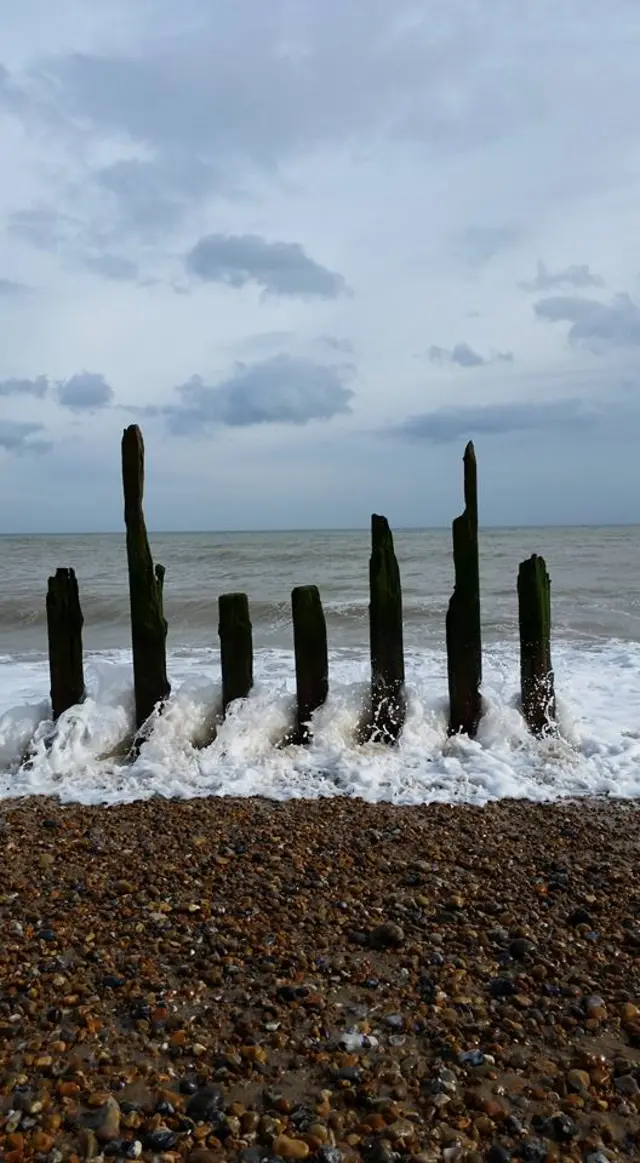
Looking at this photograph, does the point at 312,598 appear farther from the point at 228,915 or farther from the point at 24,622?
the point at 24,622

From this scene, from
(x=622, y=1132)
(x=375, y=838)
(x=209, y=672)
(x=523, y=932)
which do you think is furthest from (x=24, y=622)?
(x=622, y=1132)

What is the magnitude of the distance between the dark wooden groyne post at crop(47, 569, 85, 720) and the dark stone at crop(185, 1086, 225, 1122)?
4490 millimetres

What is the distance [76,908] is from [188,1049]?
130 cm

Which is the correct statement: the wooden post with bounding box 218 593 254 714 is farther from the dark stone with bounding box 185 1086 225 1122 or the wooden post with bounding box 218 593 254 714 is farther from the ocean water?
the dark stone with bounding box 185 1086 225 1122

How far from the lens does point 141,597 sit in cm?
654

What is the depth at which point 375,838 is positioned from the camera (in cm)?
484

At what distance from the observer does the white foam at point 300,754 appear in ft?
19.6

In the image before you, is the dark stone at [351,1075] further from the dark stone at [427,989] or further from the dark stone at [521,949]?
the dark stone at [521,949]

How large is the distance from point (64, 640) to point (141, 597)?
81 cm

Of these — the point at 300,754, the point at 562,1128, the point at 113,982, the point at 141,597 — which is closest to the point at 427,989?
the point at 562,1128

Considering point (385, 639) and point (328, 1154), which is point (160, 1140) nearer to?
point (328, 1154)

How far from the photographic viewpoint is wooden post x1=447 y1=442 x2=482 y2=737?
670 cm

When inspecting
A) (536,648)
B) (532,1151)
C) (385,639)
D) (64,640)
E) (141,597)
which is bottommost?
(532,1151)

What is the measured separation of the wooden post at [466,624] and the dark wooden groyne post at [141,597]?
2500 millimetres
